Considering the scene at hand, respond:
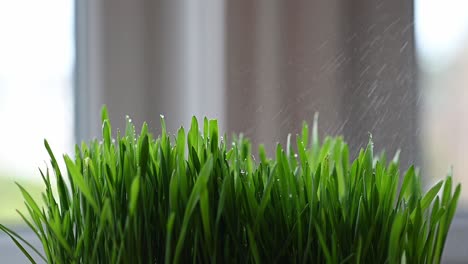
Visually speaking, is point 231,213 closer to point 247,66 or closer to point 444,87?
point 247,66

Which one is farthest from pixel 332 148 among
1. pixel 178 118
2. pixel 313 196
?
pixel 178 118

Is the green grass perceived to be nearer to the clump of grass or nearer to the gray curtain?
the gray curtain

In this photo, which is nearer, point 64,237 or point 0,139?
point 64,237

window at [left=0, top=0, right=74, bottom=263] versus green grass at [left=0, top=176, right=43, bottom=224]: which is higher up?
window at [left=0, top=0, right=74, bottom=263]

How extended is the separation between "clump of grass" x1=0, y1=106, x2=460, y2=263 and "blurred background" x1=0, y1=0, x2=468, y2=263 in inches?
13.9

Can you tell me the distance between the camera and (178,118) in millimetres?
835

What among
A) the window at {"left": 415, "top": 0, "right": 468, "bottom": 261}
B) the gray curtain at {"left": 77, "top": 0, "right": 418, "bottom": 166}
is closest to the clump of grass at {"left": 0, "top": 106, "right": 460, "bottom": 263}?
the gray curtain at {"left": 77, "top": 0, "right": 418, "bottom": 166}

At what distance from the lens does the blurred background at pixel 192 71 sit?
32.2 inches

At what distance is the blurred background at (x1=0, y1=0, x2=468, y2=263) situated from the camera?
0.82 m

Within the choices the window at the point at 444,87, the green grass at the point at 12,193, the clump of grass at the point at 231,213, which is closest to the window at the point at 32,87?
the green grass at the point at 12,193

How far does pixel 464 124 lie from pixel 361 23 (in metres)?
0.25

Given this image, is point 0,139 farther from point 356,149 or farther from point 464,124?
point 464,124

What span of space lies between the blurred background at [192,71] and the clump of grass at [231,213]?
352 mm

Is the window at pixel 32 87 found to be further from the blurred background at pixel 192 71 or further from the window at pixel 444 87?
the window at pixel 444 87
